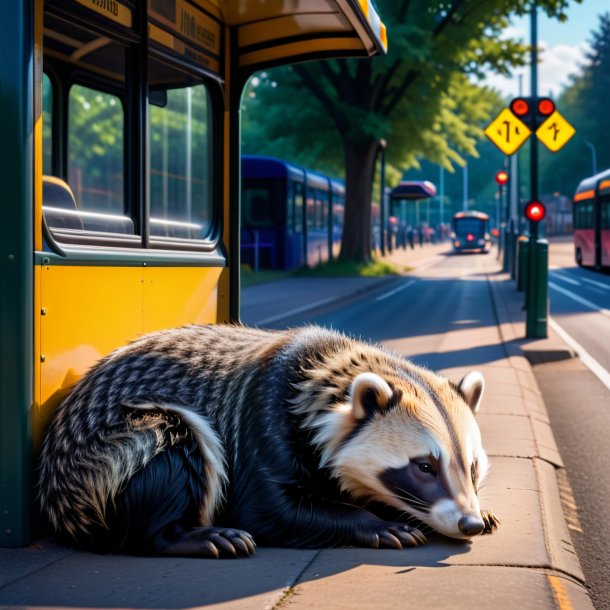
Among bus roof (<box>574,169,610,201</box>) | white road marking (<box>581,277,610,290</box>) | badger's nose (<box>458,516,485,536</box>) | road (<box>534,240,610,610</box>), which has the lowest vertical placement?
road (<box>534,240,610,610</box>)

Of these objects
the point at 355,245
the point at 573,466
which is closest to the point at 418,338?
the point at 573,466

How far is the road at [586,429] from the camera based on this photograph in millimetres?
5133

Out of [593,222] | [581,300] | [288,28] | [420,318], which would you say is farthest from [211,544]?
[593,222]

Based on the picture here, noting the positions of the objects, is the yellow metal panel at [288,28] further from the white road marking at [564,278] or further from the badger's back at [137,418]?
the white road marking at [564,278]

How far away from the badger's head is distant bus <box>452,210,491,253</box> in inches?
2502

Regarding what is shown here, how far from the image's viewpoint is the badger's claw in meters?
4.19

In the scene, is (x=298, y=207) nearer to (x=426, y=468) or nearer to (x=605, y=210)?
(x=605, y=210)

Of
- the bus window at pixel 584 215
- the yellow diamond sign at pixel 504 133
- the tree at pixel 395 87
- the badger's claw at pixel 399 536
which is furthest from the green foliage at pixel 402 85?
the badger's claw at pixel 399 536

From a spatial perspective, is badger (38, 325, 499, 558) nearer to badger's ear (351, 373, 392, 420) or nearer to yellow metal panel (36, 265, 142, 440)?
badger's ear (351, 373, 392, 420)

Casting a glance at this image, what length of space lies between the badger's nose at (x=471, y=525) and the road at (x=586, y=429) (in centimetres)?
63

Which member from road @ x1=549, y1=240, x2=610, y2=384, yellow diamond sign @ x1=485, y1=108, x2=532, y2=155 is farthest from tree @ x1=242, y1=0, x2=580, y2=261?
yellow diamond sign @ x1=485, y1=108, x2=532, y2=155

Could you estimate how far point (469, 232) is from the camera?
67.5m

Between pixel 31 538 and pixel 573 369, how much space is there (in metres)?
9.02

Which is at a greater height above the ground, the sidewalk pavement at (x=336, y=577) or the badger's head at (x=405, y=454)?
the badger's head at (x=405, y=454)
